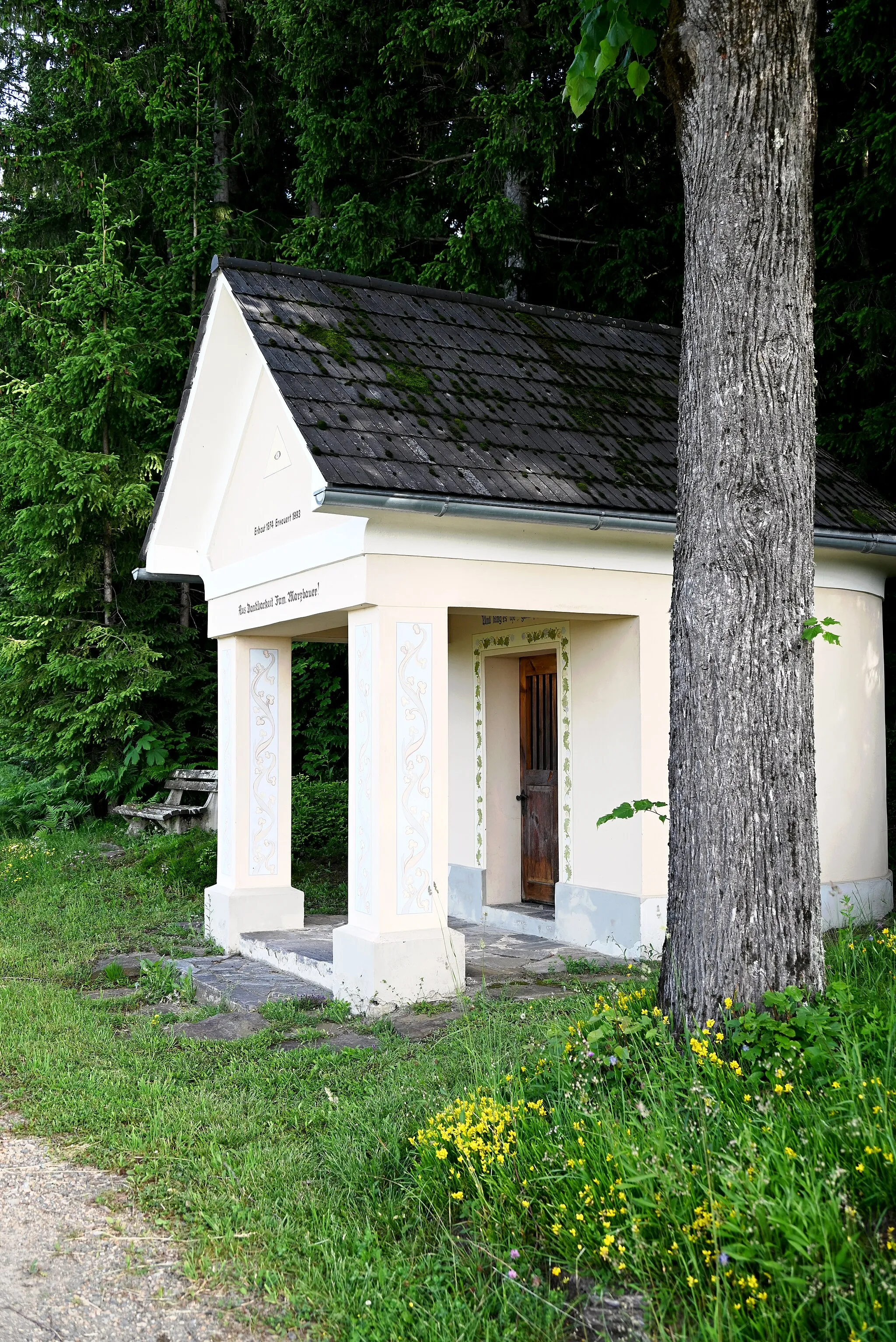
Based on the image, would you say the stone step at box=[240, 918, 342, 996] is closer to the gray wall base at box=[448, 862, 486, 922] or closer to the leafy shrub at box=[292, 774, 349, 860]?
the gray wall base at box=[448, 862, 486, 922]

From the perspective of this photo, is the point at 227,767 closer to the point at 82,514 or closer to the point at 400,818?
the point at 400,818

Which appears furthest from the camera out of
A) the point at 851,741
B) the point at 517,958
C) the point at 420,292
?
the point at 420,292

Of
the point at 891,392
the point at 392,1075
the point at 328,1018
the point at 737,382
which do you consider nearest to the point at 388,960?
the point at 328,1018

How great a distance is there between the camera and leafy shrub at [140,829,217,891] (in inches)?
513

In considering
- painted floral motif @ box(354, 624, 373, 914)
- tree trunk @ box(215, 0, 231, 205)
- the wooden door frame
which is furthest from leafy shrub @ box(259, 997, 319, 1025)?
tree trunk @ box(215, 0, 231, 205)

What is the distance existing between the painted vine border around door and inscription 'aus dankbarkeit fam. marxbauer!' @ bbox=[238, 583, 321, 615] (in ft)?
7.22

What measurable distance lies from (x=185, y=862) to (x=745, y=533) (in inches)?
385

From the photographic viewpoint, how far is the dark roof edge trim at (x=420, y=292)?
920cm

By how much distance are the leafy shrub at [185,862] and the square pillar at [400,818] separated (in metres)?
5.24

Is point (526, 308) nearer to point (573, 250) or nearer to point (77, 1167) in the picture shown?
point (573, 250)

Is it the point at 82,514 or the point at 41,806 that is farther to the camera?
the point at 41,806

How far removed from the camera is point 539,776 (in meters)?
10.8

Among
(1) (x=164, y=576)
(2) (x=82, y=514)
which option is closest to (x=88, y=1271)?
(1) (x=164, y=576)

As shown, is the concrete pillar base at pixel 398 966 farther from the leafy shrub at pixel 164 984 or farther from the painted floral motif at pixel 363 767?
the leafy shrub at pixel 164 984
